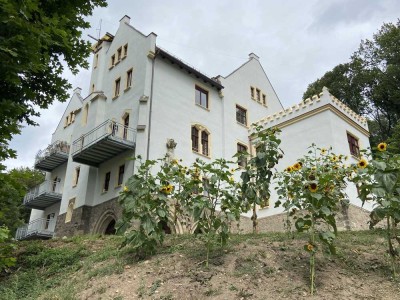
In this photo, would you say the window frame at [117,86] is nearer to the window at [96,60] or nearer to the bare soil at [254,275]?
the window at [96,60]

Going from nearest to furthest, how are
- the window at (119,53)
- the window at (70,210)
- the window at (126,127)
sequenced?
A: the window at (126,127)
the window at (70,210)
the window at (119,53)

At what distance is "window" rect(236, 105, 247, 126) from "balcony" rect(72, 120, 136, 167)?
904 centimetres

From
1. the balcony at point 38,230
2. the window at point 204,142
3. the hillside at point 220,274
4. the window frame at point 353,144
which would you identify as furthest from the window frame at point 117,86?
the hillside at point 220,274

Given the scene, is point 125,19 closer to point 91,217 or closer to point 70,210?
point 70,210

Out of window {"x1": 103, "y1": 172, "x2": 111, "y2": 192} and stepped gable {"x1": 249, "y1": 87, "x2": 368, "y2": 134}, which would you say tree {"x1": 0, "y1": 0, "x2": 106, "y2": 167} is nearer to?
window {"x1": 103, "y1": 172, "x2": 111, "y2": 192}

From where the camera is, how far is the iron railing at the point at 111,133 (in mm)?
20062

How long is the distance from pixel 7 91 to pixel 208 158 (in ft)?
51.4

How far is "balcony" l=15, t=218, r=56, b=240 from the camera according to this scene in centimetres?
2673

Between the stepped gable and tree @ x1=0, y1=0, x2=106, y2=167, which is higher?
the stepped gable

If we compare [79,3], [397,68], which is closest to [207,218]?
[79,3]

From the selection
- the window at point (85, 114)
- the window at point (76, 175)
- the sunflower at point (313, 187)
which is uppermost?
the window at point (85, 114)

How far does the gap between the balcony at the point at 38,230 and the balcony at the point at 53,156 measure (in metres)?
4.27

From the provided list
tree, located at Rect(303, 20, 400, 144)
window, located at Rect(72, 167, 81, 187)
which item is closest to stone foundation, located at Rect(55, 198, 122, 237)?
window, located at Rect(72, 167, 81, 187)

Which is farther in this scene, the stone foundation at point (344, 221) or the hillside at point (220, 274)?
the stone foundation at point (344, 221)
